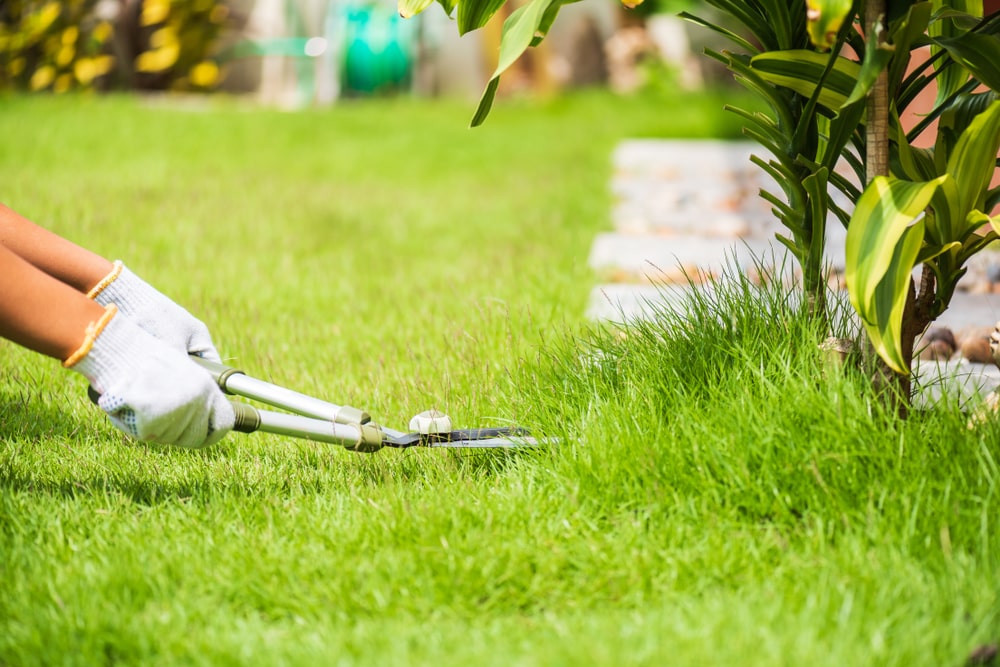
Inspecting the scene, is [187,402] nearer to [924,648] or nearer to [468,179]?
[924,648]

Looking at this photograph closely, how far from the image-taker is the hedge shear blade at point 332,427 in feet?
5.39

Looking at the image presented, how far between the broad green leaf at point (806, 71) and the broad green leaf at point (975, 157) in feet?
0.64

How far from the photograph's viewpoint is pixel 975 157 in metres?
1.56

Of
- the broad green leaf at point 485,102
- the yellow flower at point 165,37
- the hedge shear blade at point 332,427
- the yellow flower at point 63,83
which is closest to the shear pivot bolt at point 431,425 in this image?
the hedge shear blade at point 332,427

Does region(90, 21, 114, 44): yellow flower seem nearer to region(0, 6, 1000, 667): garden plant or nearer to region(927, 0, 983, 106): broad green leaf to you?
region(0, 6, 1000, 667): garden plant

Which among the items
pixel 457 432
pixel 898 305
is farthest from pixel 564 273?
pixel 898 305

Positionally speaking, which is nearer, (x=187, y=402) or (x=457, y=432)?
(x=187, y=402)

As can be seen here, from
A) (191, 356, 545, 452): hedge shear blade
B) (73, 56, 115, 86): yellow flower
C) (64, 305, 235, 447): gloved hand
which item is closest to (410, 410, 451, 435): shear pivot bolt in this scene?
(191, 356, 545, 452): hedge shear blade

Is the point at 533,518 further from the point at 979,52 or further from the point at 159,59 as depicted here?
the point at 159,59

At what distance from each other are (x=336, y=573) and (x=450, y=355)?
3.22 ft

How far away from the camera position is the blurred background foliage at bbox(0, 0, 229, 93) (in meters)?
6.95

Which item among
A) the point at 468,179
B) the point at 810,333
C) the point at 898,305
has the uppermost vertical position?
the point at 898,305

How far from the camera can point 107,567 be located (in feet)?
4.66

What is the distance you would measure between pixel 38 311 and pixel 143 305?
1.19 ft
